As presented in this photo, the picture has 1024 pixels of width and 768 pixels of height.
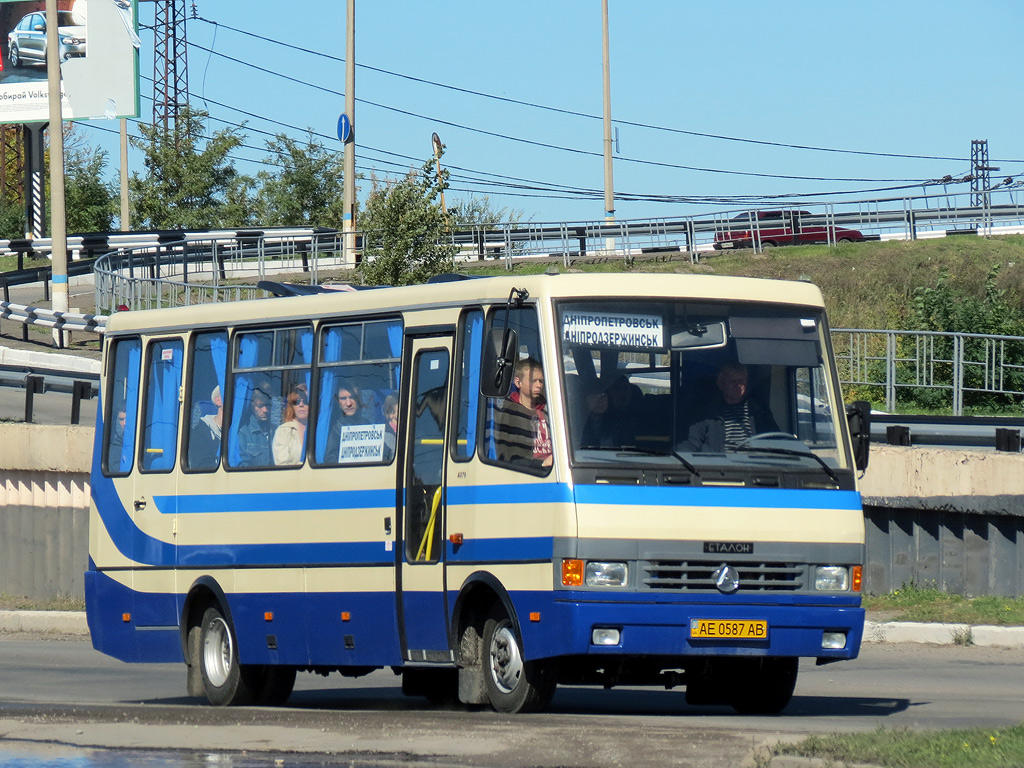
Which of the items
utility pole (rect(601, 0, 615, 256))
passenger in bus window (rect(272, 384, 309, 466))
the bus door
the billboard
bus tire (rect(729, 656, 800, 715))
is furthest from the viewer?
the billboard

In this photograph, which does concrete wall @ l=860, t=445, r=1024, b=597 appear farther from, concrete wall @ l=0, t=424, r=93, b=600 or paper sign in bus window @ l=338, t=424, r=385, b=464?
concrete wall @ l=0, t=424, r=93, b=600

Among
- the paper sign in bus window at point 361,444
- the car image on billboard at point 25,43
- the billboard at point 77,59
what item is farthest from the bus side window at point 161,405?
the car image on billboard at point 25,43

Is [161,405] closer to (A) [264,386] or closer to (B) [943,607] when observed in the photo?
(A) [264,386]

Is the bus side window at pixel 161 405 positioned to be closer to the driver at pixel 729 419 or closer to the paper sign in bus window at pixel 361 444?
the paper sign in bus window at pixel 361 444

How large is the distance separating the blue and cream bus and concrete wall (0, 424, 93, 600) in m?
11.0

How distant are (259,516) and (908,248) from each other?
3050 centimetres

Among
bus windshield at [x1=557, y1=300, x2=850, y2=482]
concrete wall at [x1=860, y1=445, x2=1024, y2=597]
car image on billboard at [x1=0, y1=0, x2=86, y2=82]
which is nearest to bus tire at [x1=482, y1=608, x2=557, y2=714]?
bus windshield at [x1=557, y1=300, x2=850, y2=482]

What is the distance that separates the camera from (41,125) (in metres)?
60.9

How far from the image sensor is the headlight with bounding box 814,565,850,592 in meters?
10.4

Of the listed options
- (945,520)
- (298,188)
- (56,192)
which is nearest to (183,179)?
(298,188)

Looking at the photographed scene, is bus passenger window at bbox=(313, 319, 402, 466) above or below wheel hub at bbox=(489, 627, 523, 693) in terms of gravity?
above

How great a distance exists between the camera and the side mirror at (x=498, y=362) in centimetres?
1020

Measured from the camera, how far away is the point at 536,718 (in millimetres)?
10031

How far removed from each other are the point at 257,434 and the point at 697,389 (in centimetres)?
372
